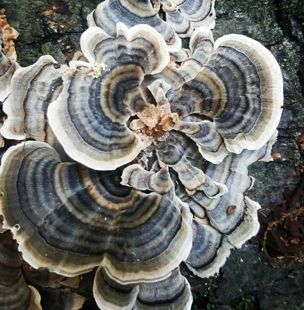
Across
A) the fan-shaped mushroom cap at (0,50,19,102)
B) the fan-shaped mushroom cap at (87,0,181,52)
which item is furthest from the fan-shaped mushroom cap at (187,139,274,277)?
the fan-shaped mushroom cap at (0,50,19,102)

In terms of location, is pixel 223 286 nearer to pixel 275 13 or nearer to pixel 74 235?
pixel 74 235

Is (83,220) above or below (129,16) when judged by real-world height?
below

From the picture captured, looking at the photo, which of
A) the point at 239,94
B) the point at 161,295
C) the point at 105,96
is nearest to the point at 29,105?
the point at 105,96

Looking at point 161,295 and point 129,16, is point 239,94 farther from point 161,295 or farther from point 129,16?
point 161,295

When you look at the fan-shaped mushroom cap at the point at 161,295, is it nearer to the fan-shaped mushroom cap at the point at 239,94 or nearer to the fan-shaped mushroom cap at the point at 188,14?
the fan-shaped mushroom cap at the point at 239,94

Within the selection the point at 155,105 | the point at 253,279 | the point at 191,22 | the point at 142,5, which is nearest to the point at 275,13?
the point at 191,22

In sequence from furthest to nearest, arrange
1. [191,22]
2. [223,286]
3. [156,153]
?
[223,286] < [191,22] < [156,153]

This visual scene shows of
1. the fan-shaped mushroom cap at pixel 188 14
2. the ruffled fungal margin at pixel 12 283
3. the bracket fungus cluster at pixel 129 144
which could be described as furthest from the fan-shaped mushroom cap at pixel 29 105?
the fan-shaped mushroom cap at pixel 188 14
